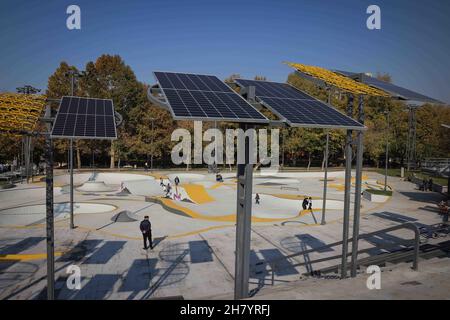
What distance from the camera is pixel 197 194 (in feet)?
94.8

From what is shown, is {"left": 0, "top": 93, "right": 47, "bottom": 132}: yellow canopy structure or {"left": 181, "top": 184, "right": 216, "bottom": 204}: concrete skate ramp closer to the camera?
{"left": 0, "top": 93, "right": 47, "bottom": 132}: yellow canopy structure

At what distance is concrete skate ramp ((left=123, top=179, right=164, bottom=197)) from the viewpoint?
33.5 m

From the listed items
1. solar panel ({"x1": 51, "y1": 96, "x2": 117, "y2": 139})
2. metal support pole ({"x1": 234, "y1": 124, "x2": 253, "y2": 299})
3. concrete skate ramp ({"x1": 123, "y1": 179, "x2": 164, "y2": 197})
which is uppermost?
solar panel ({"x1": 51, "y1": 96, "x2": 117, "y2": 139})

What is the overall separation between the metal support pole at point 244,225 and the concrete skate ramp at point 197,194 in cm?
1965

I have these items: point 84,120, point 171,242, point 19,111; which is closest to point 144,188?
point 171,242

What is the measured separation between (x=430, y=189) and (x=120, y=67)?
177 ft

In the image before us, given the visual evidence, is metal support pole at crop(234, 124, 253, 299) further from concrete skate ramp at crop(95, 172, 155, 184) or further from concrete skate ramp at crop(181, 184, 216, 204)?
concrete skate ramp at crop(95, 172, 155, 184)

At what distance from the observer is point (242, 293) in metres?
6.83

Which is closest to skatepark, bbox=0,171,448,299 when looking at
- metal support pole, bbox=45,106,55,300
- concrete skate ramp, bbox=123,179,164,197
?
metal support pole, bbox=45,106,55,300

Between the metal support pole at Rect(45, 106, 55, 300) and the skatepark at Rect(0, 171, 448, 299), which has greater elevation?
the metal support pole at Rect(45, 106, 55, 300)

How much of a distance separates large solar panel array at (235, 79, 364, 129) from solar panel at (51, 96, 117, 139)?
158 inches

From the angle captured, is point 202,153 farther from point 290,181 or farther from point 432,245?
point 432,245

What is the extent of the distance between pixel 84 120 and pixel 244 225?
5.66m
